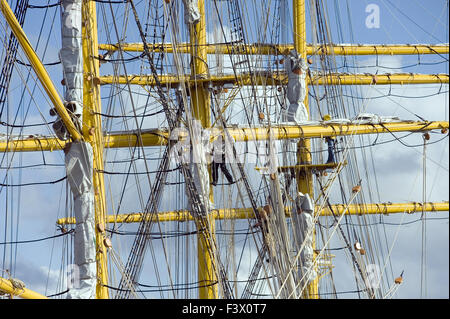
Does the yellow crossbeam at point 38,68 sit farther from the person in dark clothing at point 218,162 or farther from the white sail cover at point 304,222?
the white sail cover at point 304,222

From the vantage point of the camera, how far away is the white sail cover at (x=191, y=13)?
80.5 feet

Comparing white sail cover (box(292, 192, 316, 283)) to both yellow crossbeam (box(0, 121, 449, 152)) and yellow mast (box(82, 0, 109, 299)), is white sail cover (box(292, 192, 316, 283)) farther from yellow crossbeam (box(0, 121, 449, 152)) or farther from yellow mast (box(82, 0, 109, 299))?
yellow mast (box(82, 0, 109, 299))

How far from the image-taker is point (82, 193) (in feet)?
61.9

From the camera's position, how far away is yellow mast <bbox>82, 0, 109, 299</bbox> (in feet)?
63.4

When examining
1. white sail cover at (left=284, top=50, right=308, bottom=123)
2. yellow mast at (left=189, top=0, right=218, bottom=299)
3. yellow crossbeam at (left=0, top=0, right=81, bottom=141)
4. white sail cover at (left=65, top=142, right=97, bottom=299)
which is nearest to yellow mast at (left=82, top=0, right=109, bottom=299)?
white sail cover at (left=65, top=142, right=97, bottom=299)

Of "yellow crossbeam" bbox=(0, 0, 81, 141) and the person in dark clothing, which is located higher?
the person in dark clothing

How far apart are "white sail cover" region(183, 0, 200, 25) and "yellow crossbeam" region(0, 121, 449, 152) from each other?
2.69 m

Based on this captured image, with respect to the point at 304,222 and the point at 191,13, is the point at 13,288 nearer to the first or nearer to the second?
the point at 191,13

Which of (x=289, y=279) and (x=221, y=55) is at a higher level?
(x=221, y=55)
